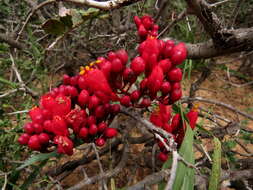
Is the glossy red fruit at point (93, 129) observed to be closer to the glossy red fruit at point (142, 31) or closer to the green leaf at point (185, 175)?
the green leaf at point (185, 175)

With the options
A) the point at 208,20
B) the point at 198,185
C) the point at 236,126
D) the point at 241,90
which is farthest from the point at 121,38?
the point at 241,90

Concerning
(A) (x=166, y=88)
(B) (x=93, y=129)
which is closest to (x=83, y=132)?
(B) (x=93, y=129)

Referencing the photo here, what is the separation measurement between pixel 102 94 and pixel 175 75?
0.31m

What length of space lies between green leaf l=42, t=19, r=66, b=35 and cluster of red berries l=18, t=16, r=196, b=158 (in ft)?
1.23

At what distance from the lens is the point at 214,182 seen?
942 millimetres

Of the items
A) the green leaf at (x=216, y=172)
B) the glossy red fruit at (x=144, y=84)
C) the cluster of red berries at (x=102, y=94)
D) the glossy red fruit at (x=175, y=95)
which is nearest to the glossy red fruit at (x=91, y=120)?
the cluster of red berries at (x=102, y=94)

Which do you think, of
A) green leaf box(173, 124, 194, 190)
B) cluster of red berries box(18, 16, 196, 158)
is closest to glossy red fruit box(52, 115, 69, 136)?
cluster of red berries box(18, 16, 196, 158)

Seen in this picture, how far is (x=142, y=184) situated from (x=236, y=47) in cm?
81

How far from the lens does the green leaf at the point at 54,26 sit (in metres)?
1.23

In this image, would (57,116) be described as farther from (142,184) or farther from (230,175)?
(230,175)

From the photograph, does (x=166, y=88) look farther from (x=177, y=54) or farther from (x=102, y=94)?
(x=102, y=94)

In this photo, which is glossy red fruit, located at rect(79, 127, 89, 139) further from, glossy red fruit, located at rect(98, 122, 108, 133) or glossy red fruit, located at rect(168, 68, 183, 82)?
glossy red fruit, located at rect(168, 68, 183, 82)

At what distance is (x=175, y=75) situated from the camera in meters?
0.98

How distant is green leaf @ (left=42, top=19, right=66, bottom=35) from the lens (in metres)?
1.23
